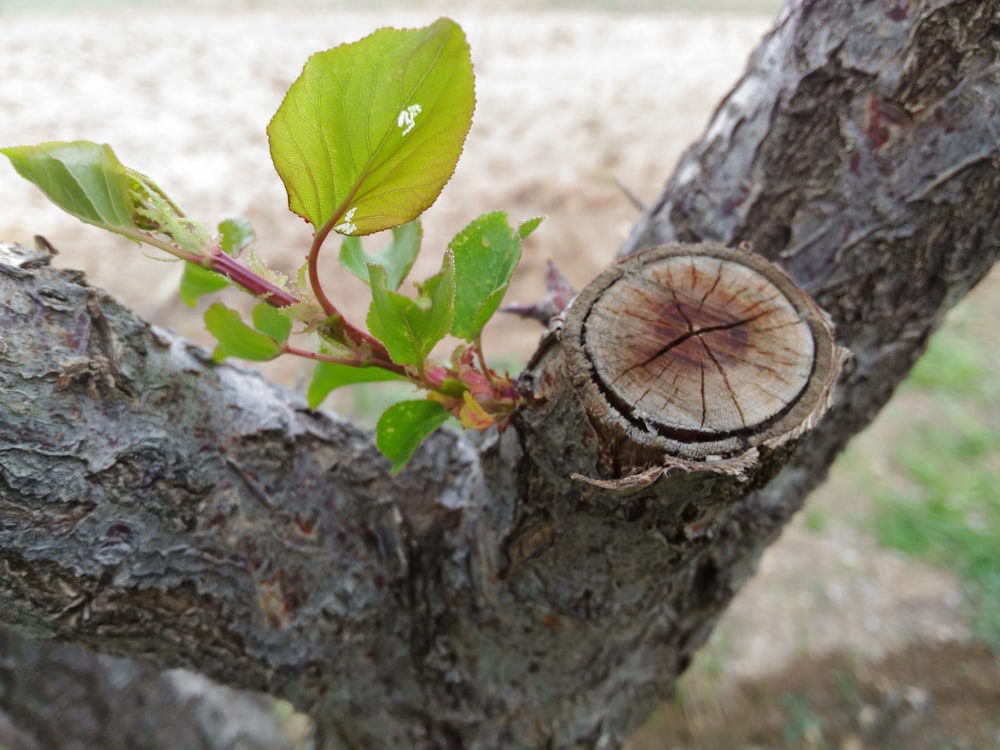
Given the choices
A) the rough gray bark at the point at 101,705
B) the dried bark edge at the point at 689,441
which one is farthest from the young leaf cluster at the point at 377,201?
the rough gray bark at the point at 101,705

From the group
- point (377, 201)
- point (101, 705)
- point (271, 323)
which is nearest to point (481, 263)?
point (377, 201)

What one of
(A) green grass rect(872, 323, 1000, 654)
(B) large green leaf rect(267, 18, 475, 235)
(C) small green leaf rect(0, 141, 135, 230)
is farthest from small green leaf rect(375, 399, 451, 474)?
(A) green grass rect(872, 323, 1000, 654)

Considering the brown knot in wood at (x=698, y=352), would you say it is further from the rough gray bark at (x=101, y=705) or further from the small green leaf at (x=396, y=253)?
the rough gray bark at (x=101, y=705)

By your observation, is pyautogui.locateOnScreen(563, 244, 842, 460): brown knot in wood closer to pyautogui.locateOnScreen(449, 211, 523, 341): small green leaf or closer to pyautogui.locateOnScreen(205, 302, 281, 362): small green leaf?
pyautogui.locateOnScreen(449, 211, 523, 341): small green leaf

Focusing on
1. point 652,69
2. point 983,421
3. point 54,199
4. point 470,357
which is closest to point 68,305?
point 54,199

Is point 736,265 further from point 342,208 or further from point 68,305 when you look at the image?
point 68,305
